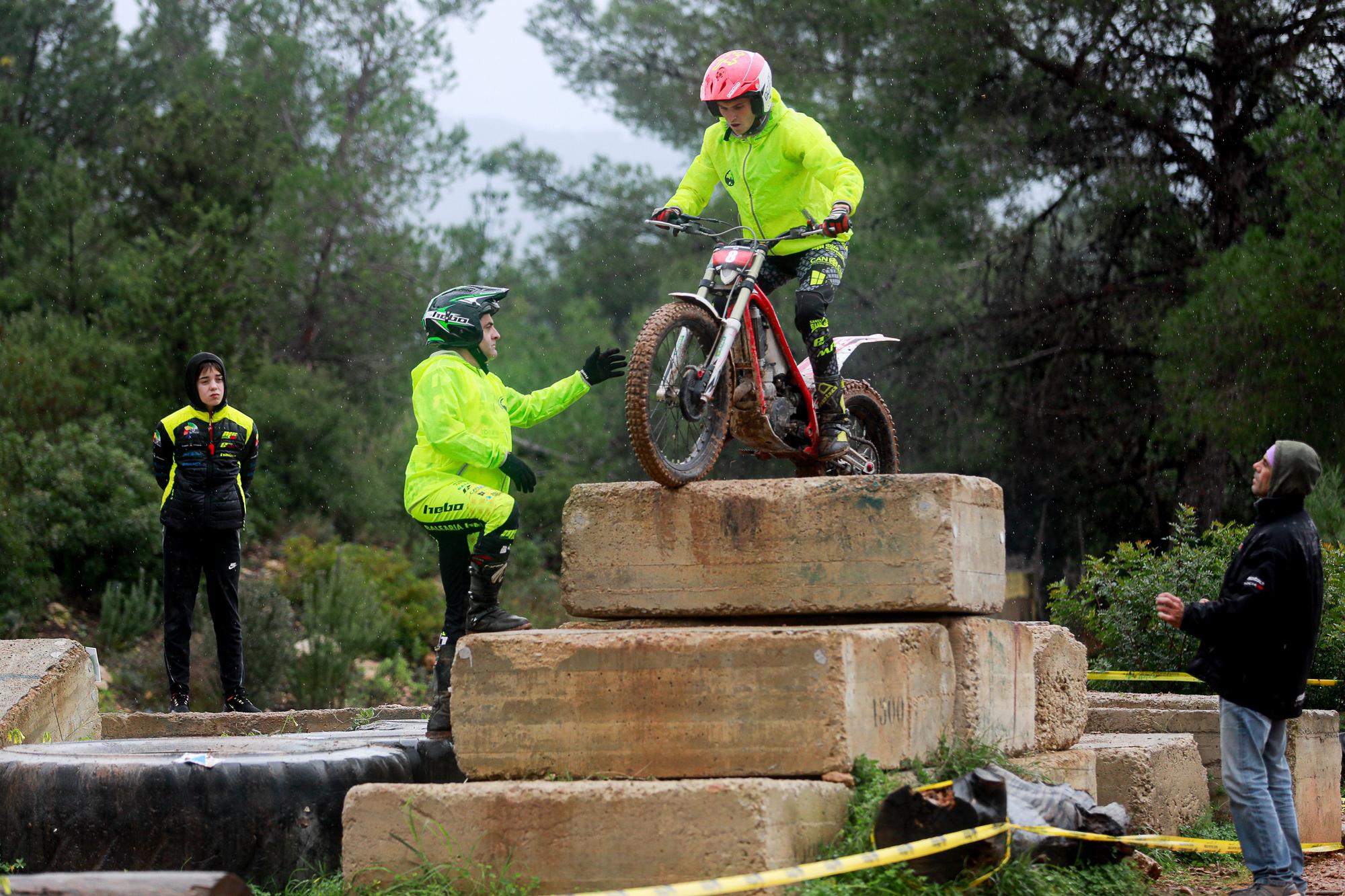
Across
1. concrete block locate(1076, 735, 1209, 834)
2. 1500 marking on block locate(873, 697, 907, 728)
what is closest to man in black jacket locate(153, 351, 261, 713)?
1500 marking on block locate(873, 697, 907, 728)

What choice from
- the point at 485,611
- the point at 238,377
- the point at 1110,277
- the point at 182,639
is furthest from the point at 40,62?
the point at 485,611

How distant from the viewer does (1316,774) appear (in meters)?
7.77

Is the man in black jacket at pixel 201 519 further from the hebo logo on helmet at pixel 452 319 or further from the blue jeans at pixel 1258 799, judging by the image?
A: the blue jeans at pixel 1258 799

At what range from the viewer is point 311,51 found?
28906 mm

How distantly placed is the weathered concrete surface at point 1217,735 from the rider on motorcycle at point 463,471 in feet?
12.3

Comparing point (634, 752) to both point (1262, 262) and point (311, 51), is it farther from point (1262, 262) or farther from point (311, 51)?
point (311, 51)

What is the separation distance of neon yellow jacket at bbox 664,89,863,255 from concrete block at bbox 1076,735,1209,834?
9.55 feet

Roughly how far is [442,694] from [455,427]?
48.4 inches

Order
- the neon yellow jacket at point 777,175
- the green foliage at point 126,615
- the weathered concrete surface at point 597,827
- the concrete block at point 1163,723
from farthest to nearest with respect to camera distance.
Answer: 1. the green foliage at point 126,615
2. the concrete block at point 1163,723
3. the neon yellow jacket at point 777,175
4. the weathered concrete surface at point 597,827

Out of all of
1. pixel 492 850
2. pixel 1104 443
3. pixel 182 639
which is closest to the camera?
pixel 492 850

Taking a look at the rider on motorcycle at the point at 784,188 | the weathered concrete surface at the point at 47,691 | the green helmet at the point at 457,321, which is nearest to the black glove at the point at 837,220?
the rider on motorcycle at the point at 784,188

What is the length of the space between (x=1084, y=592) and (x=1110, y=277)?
8.08 metres

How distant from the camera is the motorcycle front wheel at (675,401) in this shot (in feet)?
19.2

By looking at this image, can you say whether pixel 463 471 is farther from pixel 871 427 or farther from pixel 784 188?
pixel 871 427
